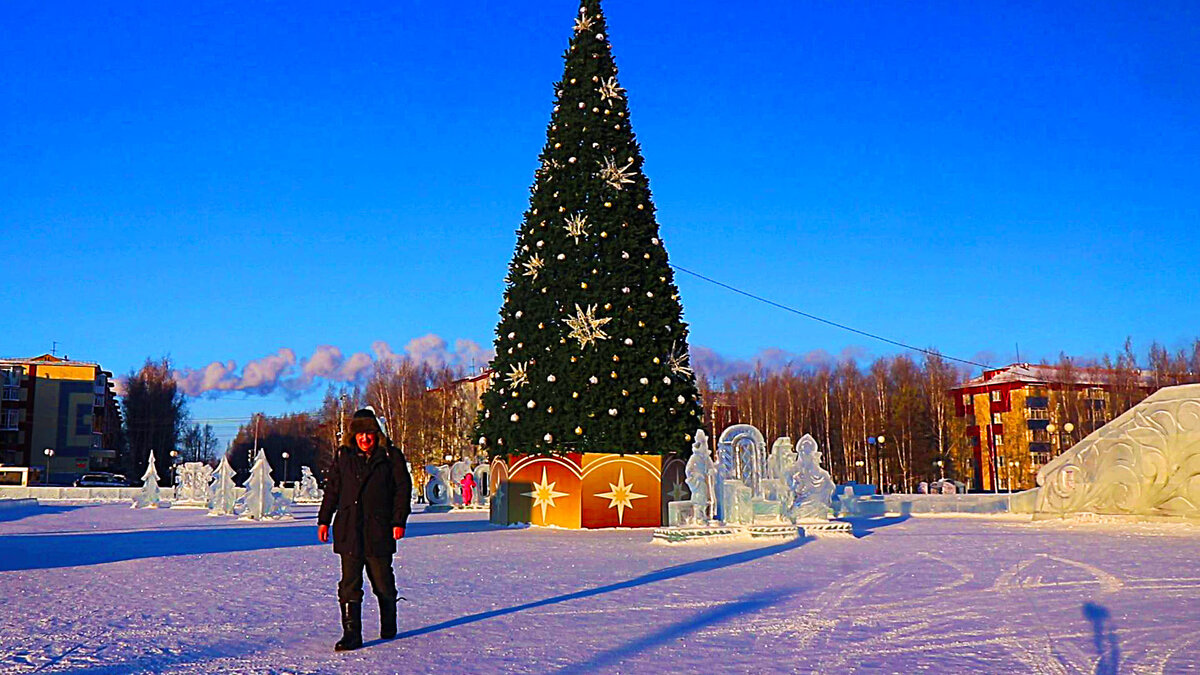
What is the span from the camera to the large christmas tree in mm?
23297

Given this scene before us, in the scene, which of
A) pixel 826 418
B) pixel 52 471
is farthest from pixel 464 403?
pixel 52 471

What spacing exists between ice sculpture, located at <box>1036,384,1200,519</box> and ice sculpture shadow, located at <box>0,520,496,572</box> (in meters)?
14.0

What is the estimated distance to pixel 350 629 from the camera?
7.13 m

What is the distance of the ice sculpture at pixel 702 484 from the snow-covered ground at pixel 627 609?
3143 millimetres

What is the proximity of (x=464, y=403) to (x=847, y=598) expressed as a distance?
57.5 meters

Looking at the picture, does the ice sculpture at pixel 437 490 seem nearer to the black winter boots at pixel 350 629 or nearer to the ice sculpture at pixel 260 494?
the ice sculpture at pixel 260 494

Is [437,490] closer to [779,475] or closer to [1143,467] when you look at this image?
[779,475]

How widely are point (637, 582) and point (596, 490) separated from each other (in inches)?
457

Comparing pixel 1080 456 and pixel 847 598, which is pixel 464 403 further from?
pixel 847 598

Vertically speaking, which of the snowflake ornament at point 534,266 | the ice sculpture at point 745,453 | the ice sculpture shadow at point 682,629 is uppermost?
the snowflake ornament at point 534,266

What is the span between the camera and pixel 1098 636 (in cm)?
759

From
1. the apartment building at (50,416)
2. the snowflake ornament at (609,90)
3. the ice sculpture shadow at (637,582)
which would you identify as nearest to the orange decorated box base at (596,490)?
the ice sculpture shadow at (637,582)

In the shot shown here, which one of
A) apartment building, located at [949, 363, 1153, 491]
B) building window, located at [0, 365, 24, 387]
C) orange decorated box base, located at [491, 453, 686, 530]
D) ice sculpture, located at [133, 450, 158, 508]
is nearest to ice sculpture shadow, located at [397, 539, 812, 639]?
orange decorated box base, located at [491, 453, 686, 530]

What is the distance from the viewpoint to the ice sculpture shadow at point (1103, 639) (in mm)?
6473
